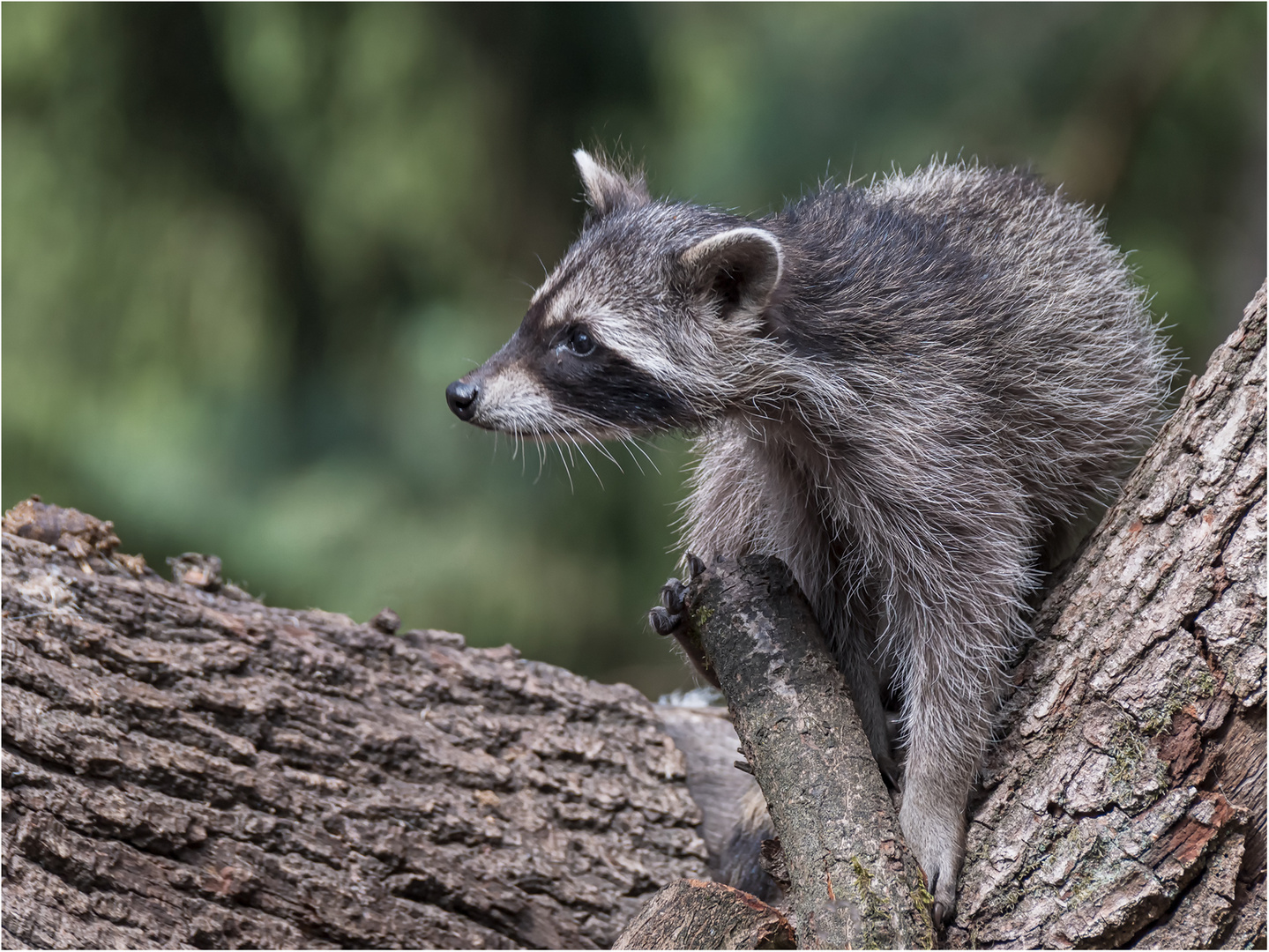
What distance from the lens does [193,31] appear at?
5.32 metres

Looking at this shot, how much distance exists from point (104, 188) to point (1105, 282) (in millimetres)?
5054

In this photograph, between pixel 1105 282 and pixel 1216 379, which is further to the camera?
pixel 1105 282

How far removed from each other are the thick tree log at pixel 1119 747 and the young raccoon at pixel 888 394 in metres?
0.17

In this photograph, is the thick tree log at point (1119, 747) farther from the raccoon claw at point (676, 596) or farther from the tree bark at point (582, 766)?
the raccoon claw at point (676, 596)

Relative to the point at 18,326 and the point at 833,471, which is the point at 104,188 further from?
the point at 833,471

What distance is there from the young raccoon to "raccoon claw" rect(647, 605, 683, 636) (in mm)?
23

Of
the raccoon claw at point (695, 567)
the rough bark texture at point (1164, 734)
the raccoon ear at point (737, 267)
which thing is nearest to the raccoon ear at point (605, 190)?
the raccoon ear at point (737, 267)

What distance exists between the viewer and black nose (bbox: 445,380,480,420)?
2.90 meters

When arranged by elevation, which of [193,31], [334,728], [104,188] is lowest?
[334,728]

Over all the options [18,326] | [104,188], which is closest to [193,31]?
[104,188]

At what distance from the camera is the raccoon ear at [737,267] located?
2.78 metres

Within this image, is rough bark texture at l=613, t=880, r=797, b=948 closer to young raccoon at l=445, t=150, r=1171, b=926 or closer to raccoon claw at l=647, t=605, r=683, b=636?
young raccoon at l=445, t=150, r=1171, b=926

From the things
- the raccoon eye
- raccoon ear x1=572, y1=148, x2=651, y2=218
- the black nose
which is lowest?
the black nose

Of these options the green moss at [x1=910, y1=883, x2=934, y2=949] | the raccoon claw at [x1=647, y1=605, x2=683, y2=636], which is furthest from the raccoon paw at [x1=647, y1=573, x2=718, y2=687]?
the green moss at [x1=910, y1=883, x2=934, y2=949]
